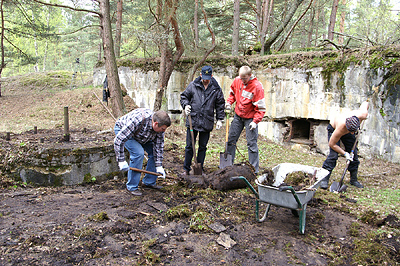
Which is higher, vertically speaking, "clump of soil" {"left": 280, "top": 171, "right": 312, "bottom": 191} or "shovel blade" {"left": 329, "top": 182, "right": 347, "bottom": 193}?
"clump of soil" {"left": 280, "top": 171, "right": 312, "bottom": 191}

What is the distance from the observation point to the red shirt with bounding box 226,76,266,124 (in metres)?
4.44

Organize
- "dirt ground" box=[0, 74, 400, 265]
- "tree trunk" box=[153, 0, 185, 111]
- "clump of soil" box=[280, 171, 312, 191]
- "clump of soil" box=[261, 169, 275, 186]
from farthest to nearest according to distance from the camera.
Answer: "tree trunk" box=[153, 0, 185, 111], "clump of soil" box=[280, 171, 312, 191], "clump of soil" box=[261, 169, 275, 186], "dirt ground" box=[0, 74, 400, 265]

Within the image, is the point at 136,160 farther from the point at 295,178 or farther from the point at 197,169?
the point at 295,178

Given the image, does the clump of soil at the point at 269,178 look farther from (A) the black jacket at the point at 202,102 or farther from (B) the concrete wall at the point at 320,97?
(B) the concrete wall at the point at 320,97

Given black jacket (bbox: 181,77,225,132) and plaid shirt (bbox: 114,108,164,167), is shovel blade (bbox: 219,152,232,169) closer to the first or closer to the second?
black jacket (bbox: 181,77,225,132)

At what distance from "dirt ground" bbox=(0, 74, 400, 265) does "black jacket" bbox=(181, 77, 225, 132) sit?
1.06 meters

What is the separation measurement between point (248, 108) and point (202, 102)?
837 millimetres

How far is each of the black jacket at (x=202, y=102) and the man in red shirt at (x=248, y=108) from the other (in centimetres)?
36

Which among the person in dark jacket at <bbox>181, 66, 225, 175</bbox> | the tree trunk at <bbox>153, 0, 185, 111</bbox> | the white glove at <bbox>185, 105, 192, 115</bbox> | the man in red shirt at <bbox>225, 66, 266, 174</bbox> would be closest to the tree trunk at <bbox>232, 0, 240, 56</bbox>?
the tree trunk at <bbox>153, 0, 185, 111</bbox>

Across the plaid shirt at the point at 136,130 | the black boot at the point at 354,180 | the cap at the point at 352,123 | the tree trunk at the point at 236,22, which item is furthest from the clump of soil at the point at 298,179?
the tree trunk at the point at 236,22

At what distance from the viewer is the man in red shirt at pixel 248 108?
14.6ft

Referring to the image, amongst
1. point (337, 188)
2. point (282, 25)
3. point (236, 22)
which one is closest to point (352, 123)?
point (337, 188)

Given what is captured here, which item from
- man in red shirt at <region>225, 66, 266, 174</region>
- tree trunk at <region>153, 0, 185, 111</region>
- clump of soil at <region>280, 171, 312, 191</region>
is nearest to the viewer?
clump of soil at <region>280, 171, 312, 191</region>

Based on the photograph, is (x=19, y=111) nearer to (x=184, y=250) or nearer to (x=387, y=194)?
(x=184, y=250)
